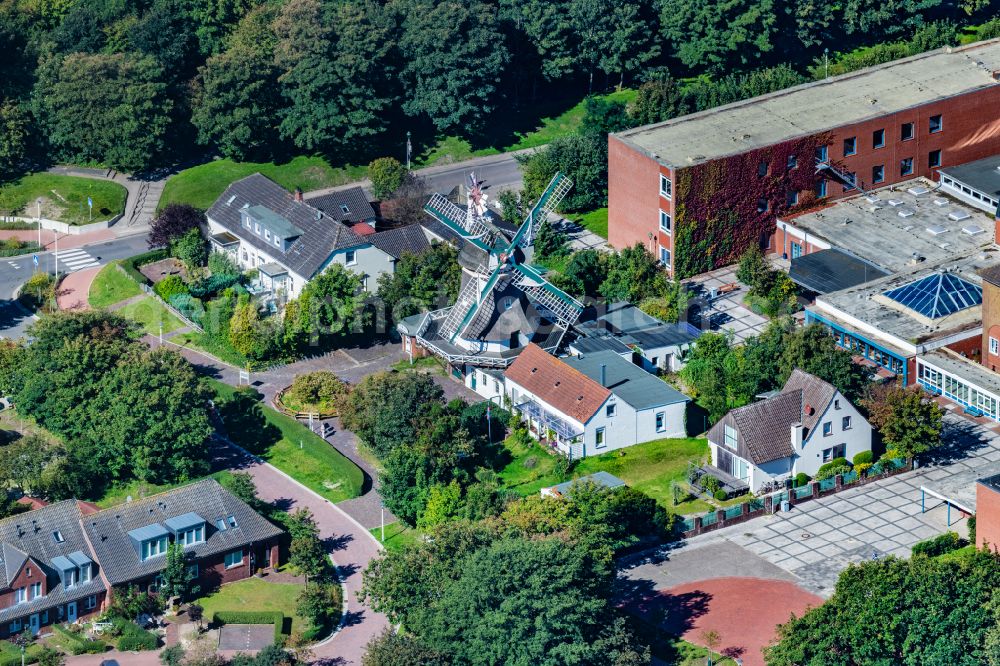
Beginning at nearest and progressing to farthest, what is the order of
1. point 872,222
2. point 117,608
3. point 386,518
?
point 117,608 → point 386,518 → point 872,222

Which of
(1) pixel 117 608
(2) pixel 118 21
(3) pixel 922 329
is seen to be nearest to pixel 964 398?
(3) pixel 922 329

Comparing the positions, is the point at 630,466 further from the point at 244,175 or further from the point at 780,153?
the point at 244,175

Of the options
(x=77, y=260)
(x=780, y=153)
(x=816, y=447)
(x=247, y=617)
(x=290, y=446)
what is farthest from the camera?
(x=77, y=260)

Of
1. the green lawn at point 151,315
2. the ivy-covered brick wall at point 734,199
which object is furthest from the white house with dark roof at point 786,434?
the green lawn at point 151,315

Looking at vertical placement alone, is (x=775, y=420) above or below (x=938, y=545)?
above

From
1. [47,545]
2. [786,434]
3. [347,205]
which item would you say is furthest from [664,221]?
[47,545]

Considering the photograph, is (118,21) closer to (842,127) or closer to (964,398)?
(842,127)

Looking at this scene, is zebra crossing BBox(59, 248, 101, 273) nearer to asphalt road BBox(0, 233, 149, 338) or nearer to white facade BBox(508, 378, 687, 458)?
asphalt road BBox(0, 233, 149, 338)
